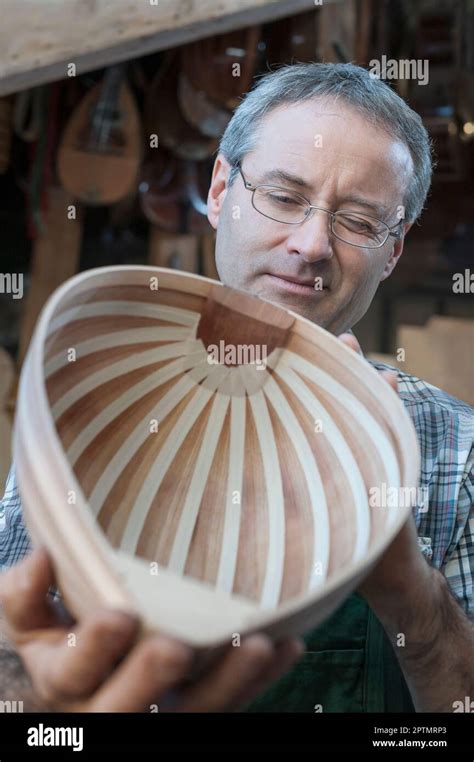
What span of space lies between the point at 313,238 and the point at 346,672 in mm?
610

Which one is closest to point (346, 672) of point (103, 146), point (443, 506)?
point (443, 506)

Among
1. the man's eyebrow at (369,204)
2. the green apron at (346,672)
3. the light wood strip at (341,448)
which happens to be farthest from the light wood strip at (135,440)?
the green apron at (346,672)

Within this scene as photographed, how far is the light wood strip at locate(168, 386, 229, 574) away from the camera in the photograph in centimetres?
100

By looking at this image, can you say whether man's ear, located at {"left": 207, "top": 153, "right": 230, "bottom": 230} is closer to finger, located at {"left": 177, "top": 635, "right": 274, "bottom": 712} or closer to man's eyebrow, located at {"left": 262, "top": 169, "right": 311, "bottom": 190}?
man's eyebrow, located at {"left": 262, "top": 169, "right": 311, "bottom": 190}

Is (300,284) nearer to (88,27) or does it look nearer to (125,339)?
(125,339)

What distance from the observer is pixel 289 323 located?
37.0 inches

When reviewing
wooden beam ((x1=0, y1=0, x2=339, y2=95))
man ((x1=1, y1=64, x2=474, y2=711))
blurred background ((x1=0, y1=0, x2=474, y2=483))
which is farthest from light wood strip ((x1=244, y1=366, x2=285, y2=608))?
blurred background ((x1=0, y1=0, x2=474, y2=483))

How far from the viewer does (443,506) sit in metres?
1.31

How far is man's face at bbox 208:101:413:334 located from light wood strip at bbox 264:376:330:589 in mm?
186

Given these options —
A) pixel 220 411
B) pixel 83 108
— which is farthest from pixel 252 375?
pixel 83 108

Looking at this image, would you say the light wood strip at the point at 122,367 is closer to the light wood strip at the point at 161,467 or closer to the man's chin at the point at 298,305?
the light wood strip at the point at 161,467

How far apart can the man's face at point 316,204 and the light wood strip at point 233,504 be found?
0.62ft

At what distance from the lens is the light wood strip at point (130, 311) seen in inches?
32.4
